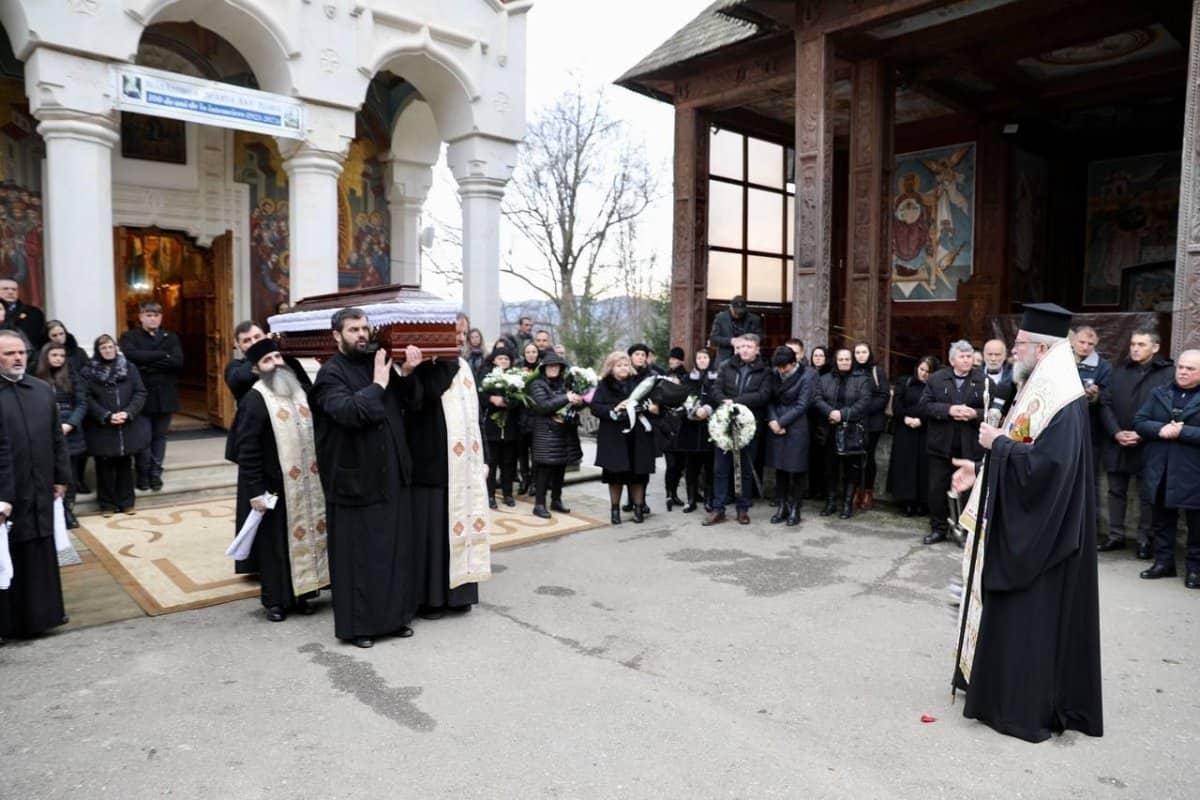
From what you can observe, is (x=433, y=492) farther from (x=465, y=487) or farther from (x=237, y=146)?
(x=237, y=146)

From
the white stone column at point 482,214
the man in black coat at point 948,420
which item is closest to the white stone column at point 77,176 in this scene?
the white stone column at point 482,214

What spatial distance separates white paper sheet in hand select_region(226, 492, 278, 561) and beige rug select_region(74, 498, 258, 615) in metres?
0.47

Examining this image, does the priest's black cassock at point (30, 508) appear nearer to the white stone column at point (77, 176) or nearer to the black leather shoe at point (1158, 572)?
the white stone column at point (77, 176)

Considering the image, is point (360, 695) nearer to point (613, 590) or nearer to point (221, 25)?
point (613, 590)

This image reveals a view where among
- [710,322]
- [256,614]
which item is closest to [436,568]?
[256,614]

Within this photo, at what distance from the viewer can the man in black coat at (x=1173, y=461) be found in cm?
620

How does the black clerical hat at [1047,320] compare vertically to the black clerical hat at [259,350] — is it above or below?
above

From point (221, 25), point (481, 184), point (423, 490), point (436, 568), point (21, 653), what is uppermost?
point (221, 25)

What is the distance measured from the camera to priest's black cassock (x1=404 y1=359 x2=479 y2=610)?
5352 mm

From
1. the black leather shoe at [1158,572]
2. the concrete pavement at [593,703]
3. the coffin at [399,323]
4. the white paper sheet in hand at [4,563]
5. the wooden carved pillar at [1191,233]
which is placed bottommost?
the concrete pavement at [593,703]

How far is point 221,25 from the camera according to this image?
10109 millimetres

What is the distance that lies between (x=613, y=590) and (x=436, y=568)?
4.53 feet

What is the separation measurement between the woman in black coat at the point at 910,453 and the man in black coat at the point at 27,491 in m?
7.11

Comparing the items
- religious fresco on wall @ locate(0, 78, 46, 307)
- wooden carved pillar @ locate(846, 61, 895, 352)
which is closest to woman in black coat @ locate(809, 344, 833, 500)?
wooden carved pillar @ locate(846, 61, 895, 352)
